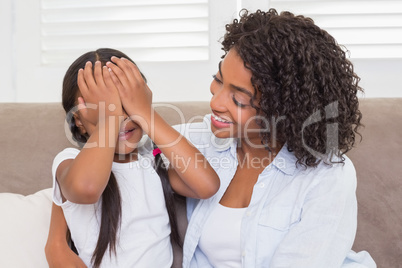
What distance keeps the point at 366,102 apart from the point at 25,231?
1078mm

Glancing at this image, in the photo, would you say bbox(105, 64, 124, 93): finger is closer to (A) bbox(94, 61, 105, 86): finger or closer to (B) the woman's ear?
(A) bbox(94, 61, 105, 86): finger

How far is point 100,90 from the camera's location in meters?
1.12

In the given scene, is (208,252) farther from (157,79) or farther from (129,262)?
(157,79)

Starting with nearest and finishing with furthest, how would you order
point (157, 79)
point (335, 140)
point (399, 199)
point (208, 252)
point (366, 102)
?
1. point (335, 140)
2. point (208, 252)
3. point (399, 199)
4. point (366, 102)
5. point (157, 79)

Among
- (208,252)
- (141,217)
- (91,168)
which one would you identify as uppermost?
(91,168)

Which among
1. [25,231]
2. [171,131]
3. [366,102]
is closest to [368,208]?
[366,102]

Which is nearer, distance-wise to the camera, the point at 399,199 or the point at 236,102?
the point at 236,102

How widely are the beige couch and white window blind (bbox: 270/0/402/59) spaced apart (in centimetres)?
52

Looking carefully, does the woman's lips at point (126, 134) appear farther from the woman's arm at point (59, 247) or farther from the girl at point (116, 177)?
the woman's arm at point (59, 247)

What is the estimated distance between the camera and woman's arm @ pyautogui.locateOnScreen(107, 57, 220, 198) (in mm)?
1142

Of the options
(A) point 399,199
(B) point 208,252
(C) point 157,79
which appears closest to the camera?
(B) point 208,252

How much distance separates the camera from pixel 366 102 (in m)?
1.53

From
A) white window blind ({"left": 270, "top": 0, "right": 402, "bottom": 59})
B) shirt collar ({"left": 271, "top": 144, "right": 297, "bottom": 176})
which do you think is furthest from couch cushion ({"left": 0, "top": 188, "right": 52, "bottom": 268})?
white window blind ({"left": 270, "top": 0, "right": 402, "bottom": 59})

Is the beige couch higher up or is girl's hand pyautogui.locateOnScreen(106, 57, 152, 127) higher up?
girl's hand pyautogui.locateOnScreen(106, 57, 152, 127)
